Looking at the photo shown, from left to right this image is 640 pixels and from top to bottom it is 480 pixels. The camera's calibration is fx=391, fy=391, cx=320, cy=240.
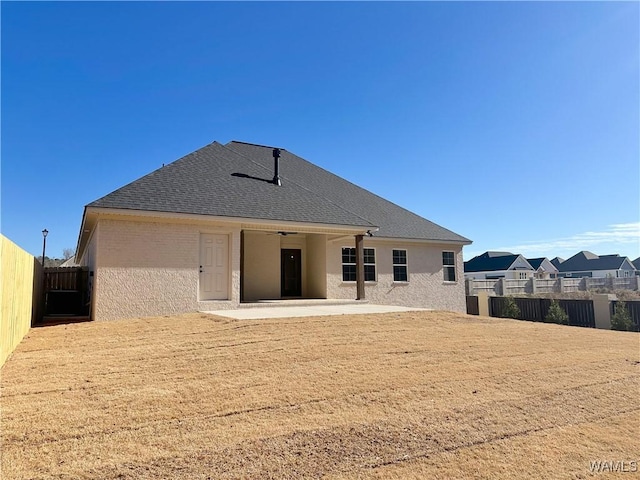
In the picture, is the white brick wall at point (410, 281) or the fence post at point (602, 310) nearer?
the white brick wall at point (410, 281)

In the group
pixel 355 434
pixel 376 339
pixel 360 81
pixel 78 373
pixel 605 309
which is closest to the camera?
pixel 355 434

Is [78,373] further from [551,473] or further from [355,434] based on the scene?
[551,473]

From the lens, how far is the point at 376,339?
8.53 metres

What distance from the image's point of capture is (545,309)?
1906 cm

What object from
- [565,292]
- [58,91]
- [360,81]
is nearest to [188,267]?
[58,91]

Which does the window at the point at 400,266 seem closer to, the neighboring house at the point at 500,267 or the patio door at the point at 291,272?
the patio door at the point at 291,272

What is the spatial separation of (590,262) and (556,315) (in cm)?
5495

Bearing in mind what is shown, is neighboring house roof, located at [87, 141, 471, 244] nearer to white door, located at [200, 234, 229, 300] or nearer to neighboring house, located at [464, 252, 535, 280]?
white door, located at [200, 234, 229, 300]

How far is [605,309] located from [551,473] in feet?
54.8

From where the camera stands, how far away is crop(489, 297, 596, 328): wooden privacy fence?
1775cm

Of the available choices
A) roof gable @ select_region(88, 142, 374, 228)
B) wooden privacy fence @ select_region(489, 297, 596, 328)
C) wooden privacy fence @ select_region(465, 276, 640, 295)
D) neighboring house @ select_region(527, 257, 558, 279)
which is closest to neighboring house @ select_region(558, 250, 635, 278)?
neighboring house @ select_region(527, 257, 558, 279)

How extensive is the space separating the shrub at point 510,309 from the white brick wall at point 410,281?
2.46 metres

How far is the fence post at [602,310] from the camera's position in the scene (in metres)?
16.8

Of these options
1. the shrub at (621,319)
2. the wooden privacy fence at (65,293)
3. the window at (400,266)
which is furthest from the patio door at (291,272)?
the shrub at (621,319)
